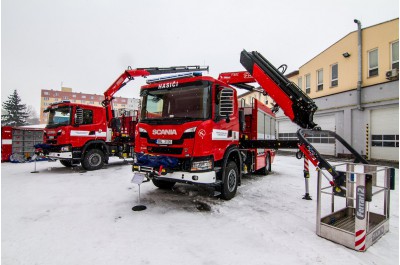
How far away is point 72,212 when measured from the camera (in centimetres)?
462

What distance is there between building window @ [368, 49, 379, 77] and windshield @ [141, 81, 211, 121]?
13.4 metres

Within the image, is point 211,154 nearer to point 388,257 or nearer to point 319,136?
point 388,257

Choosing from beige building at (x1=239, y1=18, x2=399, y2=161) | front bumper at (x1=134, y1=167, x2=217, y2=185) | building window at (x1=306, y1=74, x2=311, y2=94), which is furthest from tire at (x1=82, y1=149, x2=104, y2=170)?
building window at (x1=306, y1=74, x2=311, y2=94)

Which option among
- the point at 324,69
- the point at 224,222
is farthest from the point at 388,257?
the point at 324,69

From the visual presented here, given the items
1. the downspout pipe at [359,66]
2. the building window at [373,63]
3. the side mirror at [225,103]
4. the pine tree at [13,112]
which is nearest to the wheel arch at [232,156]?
the side mirror at [225,103]

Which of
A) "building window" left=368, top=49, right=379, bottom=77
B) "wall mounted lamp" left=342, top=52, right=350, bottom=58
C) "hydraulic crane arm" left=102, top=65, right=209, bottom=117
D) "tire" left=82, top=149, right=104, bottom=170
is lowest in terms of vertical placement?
"tire" left=82, top=149, right=104, bottom=170

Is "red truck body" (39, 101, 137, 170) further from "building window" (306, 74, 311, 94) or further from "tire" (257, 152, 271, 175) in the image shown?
"building window" (306, 74, 311, 94)

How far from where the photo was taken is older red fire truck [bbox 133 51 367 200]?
15.2ft

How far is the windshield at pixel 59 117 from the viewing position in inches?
356

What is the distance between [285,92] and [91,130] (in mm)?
8180

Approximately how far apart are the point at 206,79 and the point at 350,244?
3.90m

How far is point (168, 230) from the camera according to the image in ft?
12.4

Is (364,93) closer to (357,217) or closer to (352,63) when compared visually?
(352,63)

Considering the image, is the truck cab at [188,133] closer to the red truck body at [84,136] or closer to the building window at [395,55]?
the red truck body at [84,136]
